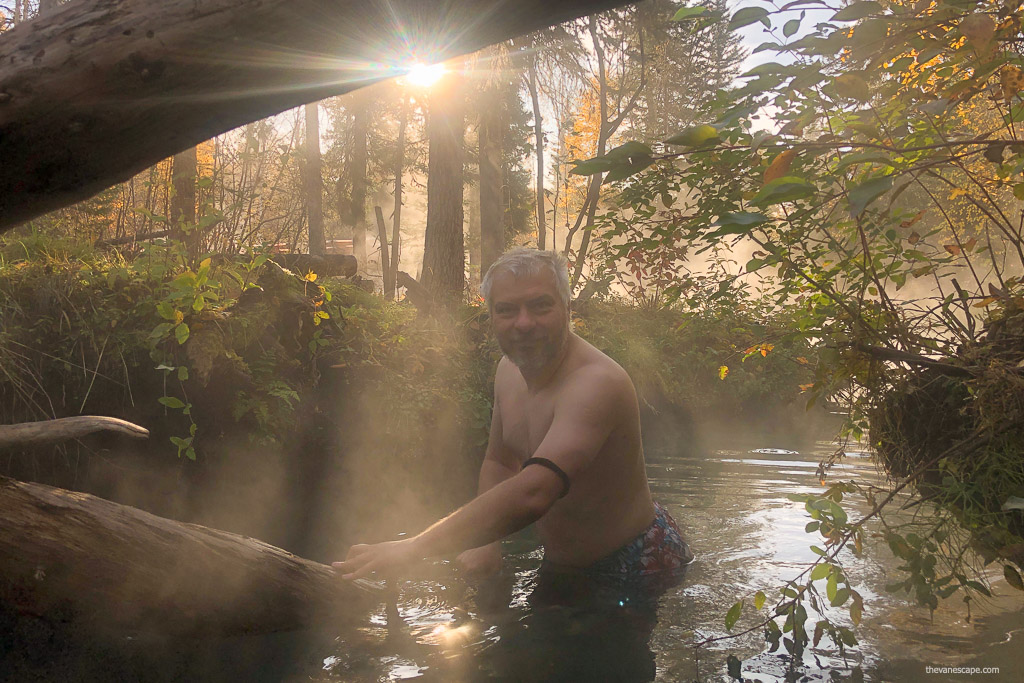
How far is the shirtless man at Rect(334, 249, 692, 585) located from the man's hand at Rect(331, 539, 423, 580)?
0.12ft

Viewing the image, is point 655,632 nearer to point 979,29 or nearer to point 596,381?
point 596,381

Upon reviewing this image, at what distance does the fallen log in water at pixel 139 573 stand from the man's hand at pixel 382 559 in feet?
2.32

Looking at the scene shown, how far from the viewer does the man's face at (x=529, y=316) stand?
330cm

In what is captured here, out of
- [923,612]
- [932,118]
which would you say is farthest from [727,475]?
[932,118]

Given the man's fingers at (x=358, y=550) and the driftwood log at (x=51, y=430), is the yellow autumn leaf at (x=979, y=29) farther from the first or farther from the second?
the driftwood log at (x=51, y=430)

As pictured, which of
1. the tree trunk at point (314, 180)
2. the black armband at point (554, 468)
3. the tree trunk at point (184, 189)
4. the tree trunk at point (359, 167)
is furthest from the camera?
the tree trunk at point (359, 167)

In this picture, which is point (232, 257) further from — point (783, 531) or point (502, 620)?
point (783, 531)

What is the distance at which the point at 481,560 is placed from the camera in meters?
3.48

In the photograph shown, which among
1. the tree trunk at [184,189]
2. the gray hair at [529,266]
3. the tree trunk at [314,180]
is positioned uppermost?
the tree trunk at [314,180]

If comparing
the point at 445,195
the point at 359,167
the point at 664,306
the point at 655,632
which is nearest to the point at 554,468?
the point at 655,632

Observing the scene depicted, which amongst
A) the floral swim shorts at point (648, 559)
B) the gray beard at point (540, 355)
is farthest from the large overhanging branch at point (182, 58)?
the floral swim shorts at point (648, 559)

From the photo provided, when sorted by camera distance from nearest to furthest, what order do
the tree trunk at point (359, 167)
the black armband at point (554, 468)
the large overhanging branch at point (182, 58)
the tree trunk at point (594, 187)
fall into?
the large overhanging branch at point (182, 58) < the black armband at point (554, 468) < the tree trunk at point (594, 187) < the tree trunk at point (359, 167)

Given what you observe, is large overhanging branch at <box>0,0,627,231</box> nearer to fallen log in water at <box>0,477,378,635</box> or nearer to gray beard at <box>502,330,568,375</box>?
fallen log in water at <box>0,477,378,635</box>

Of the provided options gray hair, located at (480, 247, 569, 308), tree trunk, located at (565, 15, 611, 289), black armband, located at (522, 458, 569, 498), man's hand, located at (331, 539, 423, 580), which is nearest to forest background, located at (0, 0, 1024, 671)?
gray hair, located at (480, 247, 569, 308)
